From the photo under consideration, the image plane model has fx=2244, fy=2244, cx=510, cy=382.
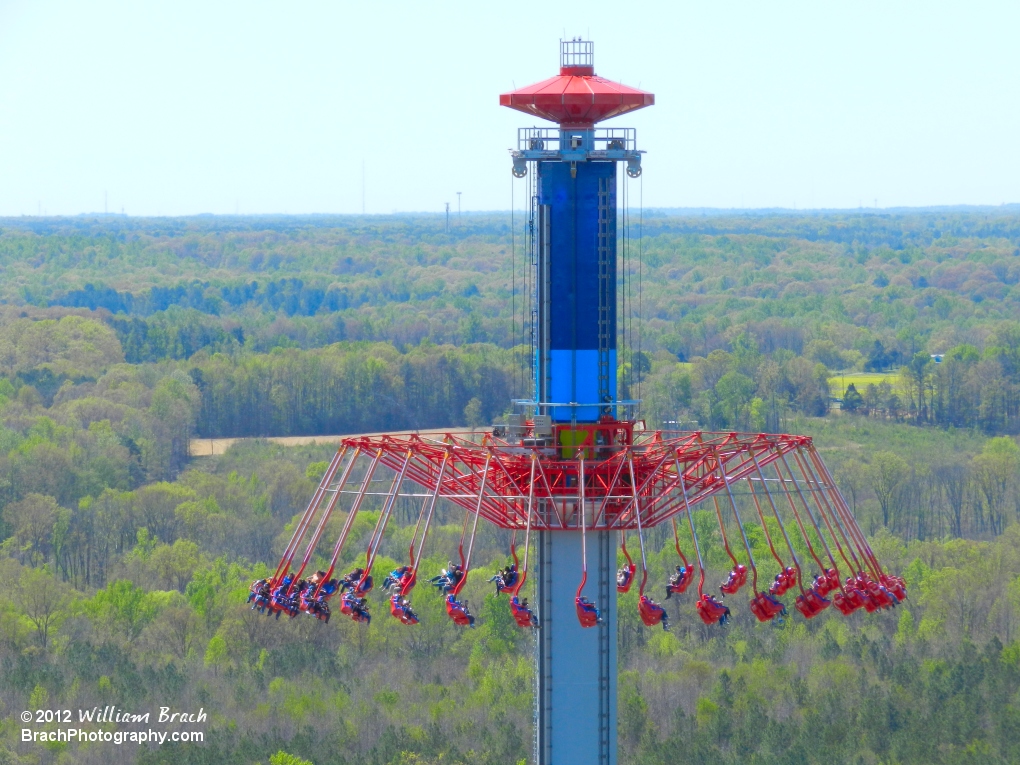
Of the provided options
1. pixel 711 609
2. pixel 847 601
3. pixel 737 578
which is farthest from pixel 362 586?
pixel 847 601

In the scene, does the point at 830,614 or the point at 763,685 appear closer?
the point at 763,685

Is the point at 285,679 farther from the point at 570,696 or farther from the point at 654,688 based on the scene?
the point at 570,696

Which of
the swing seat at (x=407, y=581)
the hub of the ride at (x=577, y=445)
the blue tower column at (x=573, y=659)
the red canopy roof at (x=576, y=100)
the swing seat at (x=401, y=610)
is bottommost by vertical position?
the blue tower column at (x=573, y=659)

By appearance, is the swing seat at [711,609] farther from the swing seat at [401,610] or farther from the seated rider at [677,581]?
the swing seat at [401,610]

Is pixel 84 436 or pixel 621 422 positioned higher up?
pixel 621 422

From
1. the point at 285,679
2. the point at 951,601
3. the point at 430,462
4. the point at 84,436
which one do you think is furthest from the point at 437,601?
the point at 84,436

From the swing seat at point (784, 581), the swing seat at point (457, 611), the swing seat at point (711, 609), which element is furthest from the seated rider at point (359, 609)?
the swing seat at point (784, 581)

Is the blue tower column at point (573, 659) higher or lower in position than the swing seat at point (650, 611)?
lower
